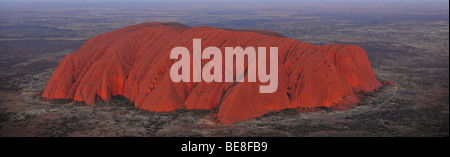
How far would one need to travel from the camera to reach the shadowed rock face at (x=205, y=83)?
25469 millimetres

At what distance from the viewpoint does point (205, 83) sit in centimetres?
2705

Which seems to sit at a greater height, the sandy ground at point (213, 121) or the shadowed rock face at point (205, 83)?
the shadowed rock face at point (205, 83)

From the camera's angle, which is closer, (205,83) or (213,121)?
(213,121)

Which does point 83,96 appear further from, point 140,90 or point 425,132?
point 425,132

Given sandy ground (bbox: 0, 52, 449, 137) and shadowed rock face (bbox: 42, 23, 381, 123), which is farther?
shadowed rock face (bbox: 42, 23, 381, 123)

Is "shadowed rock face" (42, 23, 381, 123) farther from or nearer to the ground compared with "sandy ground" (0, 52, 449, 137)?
farther from the ground

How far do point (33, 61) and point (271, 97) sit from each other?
1365 inches

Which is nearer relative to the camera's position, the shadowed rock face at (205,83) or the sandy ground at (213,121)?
the sandy ground at (213,121)

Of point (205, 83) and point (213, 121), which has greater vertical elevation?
point (205, 83)

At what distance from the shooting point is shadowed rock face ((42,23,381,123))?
1003 inches

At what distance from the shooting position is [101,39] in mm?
34938

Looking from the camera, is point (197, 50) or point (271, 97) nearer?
point (271, 97)

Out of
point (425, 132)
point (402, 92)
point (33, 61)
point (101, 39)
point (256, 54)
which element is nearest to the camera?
point (425, 132)

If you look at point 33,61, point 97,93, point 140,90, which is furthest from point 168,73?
point 33,61
